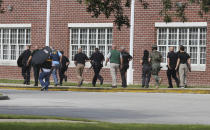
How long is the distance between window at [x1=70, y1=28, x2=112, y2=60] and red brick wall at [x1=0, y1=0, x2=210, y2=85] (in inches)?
14.9

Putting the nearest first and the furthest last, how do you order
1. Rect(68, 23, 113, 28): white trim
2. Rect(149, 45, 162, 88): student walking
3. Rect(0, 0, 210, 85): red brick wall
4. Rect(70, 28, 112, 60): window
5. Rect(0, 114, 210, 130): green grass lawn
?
Rect(0, 114, 210, 130): green grass lawn, Rect(149, 45, 162, 88): student walking, Rect(0, 0, 210, 85): red brick wall, Rect(68, 23, 113, 28): white trim, Rect(70, 28, 112, 60): window

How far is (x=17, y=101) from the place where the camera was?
20281 millimetres

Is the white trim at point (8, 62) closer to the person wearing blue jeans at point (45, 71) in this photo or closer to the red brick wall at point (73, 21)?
the red brick wall at point (73, 21)

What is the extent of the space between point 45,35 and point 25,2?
234 centimetres

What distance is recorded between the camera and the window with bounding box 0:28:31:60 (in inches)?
1497

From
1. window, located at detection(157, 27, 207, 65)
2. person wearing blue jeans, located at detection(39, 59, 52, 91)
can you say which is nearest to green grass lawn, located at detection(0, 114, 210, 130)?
person wearing blue jeans, located at detection(39, 59, 52, 91)

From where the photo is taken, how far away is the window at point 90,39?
35.3 metres

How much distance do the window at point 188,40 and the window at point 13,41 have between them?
8284 mm

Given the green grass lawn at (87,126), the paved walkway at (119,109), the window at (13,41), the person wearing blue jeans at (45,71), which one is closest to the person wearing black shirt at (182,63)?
the person wearing blue jeans at (45,71)

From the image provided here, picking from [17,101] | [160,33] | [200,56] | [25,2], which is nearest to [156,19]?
[160,33]

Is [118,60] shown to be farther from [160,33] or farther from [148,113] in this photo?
[148,113]

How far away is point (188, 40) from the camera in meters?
32.8

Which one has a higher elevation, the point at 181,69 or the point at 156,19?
the point at 156,19

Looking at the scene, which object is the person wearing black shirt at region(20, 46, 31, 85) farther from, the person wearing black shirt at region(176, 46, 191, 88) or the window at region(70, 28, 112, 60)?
the person wearing black shirt at region(176, 46, 191, 88)
